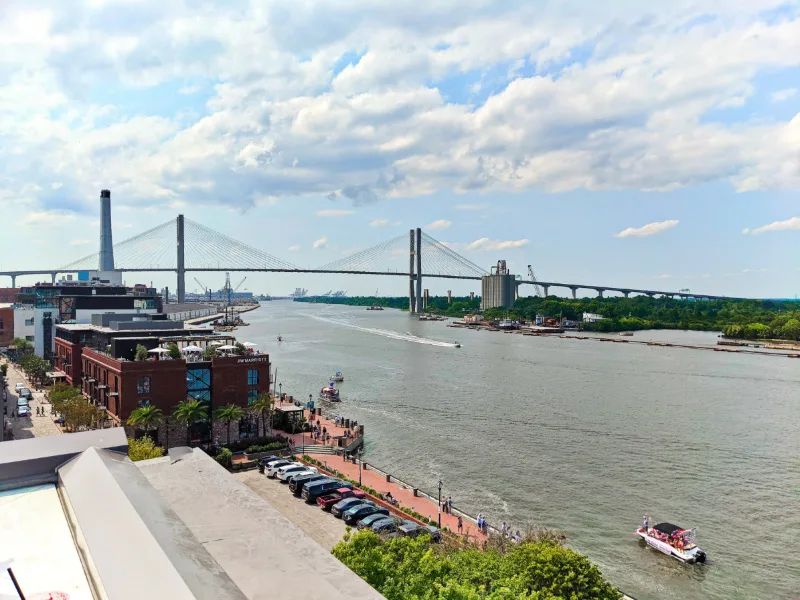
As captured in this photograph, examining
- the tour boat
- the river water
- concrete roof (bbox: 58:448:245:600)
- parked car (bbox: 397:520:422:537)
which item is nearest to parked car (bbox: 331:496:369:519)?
parked car (bbox: 397:520:422:537)

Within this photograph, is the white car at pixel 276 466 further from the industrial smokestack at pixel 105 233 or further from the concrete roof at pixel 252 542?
the industrial smokestack at pixel 105 233

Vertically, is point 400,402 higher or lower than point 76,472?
lower

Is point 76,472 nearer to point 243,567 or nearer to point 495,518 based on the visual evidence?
point 243,567

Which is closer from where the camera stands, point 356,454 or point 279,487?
point 279,487

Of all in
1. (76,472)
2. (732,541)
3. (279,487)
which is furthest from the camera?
(279,487)

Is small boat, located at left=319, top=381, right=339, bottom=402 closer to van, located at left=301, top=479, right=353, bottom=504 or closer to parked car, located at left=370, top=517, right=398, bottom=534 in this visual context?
van, located at left=301, top=479, right=353, bottom=504

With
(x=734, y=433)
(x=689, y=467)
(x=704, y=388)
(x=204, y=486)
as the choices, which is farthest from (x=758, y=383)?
(x=204, y=486)
